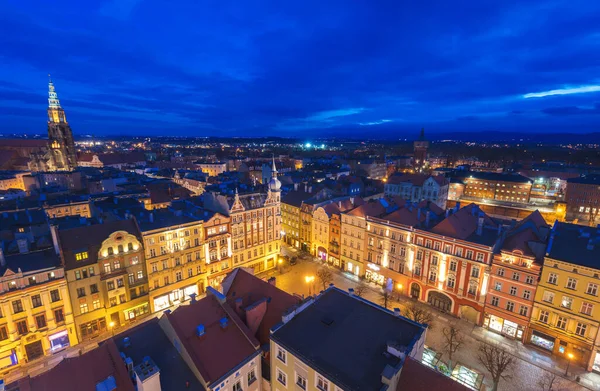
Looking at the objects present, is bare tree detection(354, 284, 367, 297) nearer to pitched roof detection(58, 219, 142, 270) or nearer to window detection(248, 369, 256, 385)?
window detection(248, 369, 256, 385)

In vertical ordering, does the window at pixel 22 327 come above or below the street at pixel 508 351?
above

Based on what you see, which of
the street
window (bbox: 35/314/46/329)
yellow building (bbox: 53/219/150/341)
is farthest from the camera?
yellow building (bbox: 53/219/150/341)

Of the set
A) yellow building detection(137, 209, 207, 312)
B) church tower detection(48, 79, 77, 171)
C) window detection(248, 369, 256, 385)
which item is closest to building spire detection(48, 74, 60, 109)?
church tower detection(48, 79, 77, 171)

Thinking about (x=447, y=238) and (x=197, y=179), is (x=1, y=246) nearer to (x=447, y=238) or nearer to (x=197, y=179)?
(x=447, y=238)

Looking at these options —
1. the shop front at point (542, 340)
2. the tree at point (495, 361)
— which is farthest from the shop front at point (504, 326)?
the tree at point (495, 361)

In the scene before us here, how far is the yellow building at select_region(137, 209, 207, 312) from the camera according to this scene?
48.3m

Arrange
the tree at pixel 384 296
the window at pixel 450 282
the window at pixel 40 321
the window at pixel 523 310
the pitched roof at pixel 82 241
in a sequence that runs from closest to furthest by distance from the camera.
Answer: the window at pixel 40 321 → the pitched roof at pixel 82 241 → the window at pixel 523 310 → the window at pixel 450 282 → the tree at pixel 384 296

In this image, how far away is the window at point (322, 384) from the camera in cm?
2352

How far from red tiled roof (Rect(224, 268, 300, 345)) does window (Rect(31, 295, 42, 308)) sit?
25653 mm

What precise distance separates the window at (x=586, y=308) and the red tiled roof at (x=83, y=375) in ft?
174

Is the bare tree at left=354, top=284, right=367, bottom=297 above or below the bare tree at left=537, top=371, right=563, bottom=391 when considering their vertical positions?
above

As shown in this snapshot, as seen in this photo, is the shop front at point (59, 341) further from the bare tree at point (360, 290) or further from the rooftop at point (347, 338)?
the bare tree at point (360, 290)

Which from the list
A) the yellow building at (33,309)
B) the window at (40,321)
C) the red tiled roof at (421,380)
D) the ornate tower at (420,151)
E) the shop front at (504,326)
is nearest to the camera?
the red tiled roof at (421,380)

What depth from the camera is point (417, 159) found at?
194250mm
